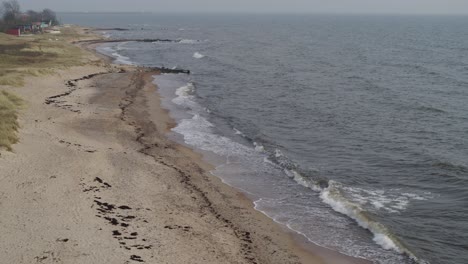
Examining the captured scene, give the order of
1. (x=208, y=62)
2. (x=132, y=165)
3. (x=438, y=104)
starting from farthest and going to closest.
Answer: (x=208, y=62) < (x=438, y=104) < (x=132, y=165)

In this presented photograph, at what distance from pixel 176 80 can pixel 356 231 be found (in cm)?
4095

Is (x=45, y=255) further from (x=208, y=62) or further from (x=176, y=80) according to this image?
(x=208, y=62)

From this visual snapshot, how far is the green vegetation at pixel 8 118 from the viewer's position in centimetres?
2313

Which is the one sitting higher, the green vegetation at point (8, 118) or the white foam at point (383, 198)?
the green vegetation at point (8, 118)

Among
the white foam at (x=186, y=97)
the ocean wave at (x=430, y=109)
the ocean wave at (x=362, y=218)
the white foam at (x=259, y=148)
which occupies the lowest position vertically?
the ocean wave at (x=362, y=218)

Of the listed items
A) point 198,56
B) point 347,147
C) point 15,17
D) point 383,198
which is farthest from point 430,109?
point 15,17

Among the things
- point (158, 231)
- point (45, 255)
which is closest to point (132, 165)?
point (158, 231)

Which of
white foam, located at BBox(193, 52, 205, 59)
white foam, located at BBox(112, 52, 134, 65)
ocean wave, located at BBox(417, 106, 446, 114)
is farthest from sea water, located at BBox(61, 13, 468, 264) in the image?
white foam, located at BBox(193, 52, 205, 59)

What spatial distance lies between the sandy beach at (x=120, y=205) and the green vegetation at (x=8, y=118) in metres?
0.60

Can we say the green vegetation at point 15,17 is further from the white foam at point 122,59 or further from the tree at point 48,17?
the white foam at point 122,59

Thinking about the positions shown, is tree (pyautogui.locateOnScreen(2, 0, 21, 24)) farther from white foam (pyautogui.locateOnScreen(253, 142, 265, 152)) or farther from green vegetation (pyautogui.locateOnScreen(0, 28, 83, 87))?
white foam (pyautogui.locateOnScreen(253, 142, 265, 152))

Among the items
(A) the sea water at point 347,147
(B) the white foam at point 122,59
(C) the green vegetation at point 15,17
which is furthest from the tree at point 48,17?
(A) the sea water at point 347,147

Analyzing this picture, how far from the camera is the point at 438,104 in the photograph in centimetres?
3928

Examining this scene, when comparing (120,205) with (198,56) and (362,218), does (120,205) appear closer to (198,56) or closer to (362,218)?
(362,218)
